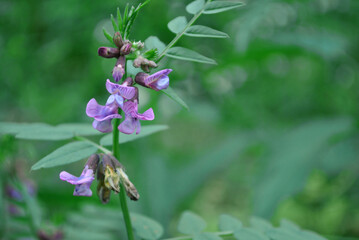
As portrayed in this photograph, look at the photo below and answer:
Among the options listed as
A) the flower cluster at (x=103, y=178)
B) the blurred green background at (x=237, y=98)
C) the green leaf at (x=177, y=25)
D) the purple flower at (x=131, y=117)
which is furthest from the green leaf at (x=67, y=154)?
the blurred green background at (x=237, y=98)

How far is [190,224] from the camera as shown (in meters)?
0.91

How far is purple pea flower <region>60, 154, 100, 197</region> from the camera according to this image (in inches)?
26.5

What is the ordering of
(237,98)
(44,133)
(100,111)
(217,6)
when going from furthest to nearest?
(237,98), (44,133), (217,6), (100,111)

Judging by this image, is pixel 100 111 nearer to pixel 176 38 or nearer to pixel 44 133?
pixel 176 38

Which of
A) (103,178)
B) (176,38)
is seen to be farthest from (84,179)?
(176,38)

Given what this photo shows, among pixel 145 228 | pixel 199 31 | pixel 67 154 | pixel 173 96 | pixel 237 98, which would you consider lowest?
pixel 145 228

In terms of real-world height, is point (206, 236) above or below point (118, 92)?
below

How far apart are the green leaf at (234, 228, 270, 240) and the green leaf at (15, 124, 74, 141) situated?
369mm

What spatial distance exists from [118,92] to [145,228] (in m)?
0.32

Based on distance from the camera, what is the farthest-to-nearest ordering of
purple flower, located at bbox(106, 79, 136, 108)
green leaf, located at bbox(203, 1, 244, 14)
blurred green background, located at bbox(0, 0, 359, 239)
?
1. blurred green background, located at bbox(0, 0, 359, 239)
2. green leaf, located at bbox(203, 1, 244, 14)
3. purple flower, located at bbox(106, 79, 136, 108)

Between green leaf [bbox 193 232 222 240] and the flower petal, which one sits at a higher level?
the flower petal

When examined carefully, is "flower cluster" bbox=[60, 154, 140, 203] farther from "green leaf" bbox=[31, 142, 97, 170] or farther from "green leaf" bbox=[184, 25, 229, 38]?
"green leaf" bbox=[184, 25, 229, 38]

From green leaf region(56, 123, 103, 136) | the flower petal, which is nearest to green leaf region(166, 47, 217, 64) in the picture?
the flower petal

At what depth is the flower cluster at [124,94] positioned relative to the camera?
2.12 ft
